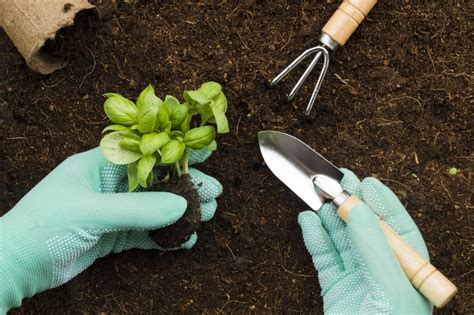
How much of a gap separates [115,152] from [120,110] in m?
0.10

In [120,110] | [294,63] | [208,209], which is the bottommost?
[208,209]

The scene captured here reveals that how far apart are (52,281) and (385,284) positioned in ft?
2.84

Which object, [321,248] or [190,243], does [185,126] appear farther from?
[321,248]

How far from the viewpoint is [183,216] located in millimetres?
1575

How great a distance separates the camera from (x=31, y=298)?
1.73m

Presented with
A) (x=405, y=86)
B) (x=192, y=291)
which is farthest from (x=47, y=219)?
→ (x=405, y=86)

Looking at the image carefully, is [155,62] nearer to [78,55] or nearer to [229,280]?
[78,55]

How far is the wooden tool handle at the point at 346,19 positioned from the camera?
1.60m

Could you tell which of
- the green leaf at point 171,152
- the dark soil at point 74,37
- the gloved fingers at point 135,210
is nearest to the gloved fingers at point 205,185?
the gloved fingers at point 135,210

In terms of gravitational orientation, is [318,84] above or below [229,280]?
above

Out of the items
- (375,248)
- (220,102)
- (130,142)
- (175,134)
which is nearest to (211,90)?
(220,102)

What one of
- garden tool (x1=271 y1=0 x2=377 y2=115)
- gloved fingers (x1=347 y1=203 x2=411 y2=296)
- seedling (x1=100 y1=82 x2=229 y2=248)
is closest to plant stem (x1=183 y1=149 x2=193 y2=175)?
seedling (x1=100 y1=82 x2=229 y2=248)

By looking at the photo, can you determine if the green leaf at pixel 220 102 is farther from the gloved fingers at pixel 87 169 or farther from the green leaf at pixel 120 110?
the gloved fingers at pixel 87 169

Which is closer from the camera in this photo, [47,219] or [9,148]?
[47,219]
